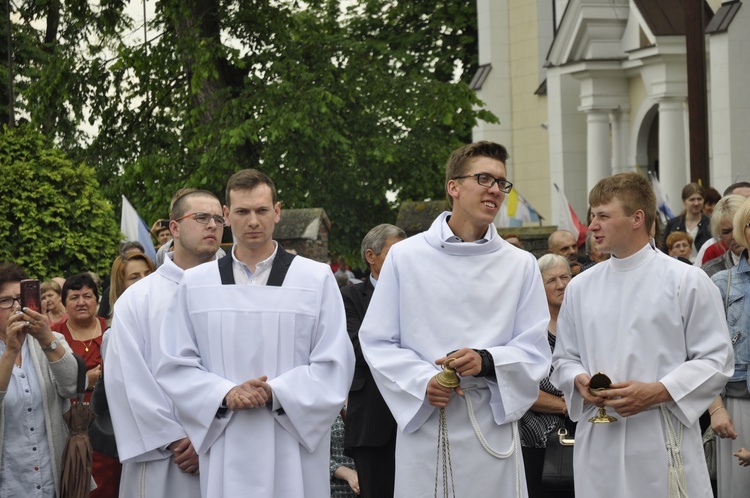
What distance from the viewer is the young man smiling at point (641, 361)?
5.66 meters

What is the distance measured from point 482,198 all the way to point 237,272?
4.02 feet

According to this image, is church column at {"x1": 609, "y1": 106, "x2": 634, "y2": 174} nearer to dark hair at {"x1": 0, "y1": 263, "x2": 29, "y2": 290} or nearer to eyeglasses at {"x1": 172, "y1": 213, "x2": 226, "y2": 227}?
eyeglasses at {"x1": 172, "y1": 213, "x2": 226, "y2": 227}

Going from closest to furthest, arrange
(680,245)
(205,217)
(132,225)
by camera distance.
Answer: (205,217) < (680,245) < (132,225)

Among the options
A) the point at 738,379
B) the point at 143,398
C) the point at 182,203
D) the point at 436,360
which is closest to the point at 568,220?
the point at 738,379

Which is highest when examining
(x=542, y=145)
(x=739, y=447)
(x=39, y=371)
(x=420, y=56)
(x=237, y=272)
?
(x=420, y=56)

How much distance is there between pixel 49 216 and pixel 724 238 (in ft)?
29.9

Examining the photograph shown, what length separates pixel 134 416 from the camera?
20.7 feet

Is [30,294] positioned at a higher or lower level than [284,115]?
lower

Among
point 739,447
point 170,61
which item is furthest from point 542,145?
point 739,447

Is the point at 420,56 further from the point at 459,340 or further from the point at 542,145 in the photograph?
the point at 459,340

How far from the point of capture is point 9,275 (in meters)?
6.63

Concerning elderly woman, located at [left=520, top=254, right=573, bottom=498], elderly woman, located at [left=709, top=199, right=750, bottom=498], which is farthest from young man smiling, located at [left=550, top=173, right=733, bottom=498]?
elderly woman, located at [left=709, top=199, right=750, bottom=498]

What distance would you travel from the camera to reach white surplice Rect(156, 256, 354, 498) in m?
5.77

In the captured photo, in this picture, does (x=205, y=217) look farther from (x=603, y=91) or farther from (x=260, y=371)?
(x=603, y=91)
